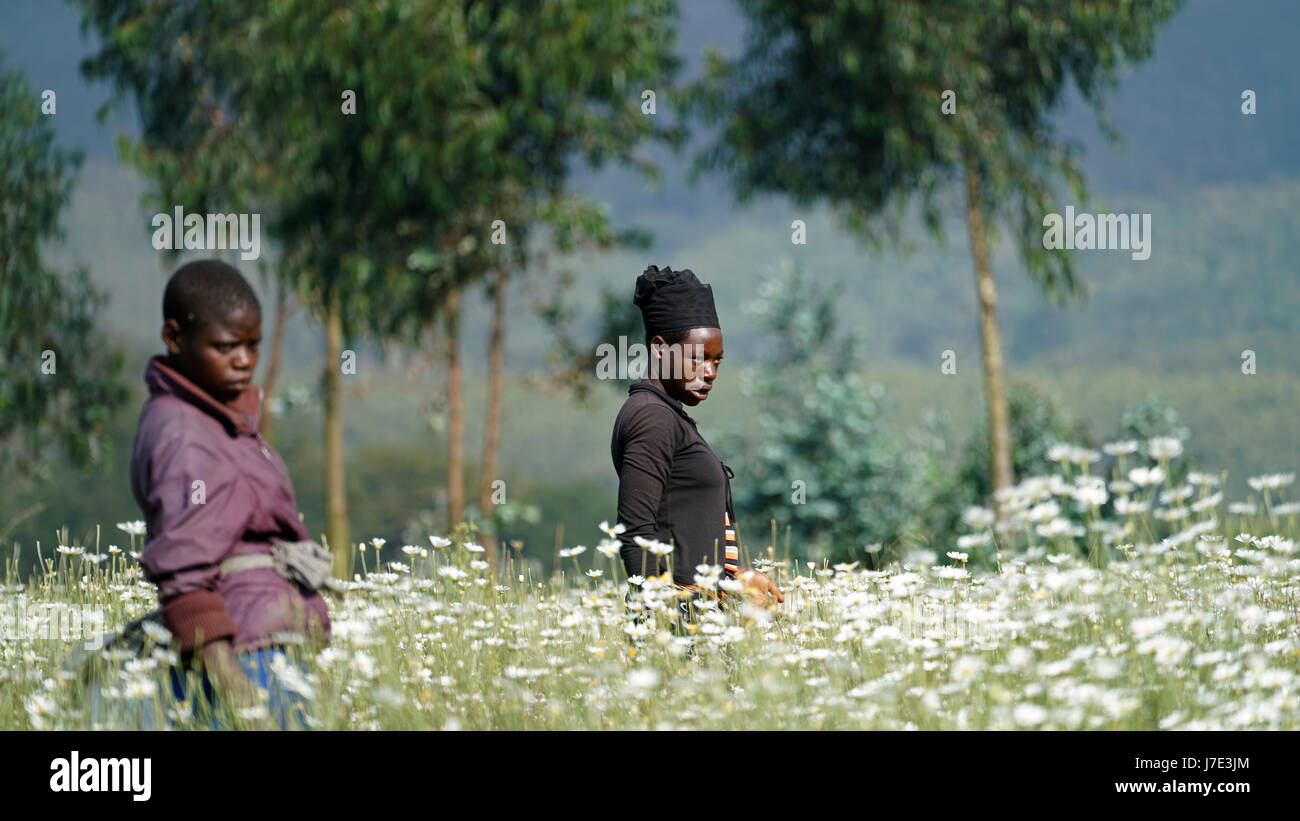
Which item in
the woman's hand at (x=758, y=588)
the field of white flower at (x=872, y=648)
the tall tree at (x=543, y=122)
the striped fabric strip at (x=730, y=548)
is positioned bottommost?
the field of white flower at (x=872, y=648)

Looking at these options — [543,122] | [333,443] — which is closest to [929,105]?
[543,122]

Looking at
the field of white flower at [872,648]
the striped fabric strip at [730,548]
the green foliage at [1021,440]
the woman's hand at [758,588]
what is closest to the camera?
the field of white flower at [872,648]

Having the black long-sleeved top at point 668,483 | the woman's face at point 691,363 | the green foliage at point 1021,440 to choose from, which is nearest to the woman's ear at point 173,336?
the black long-sleeved top at point 668,483

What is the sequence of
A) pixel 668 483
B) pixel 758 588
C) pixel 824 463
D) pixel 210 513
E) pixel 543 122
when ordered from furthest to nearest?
pixel 824 463 → pixel 543 122 → pixel 668 483 → pixel 758 588 → pixel 210 513

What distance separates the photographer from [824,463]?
23.9 metres

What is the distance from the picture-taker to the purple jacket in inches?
128

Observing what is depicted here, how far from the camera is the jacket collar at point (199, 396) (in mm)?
3451

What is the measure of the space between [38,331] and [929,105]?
1512 centimetres

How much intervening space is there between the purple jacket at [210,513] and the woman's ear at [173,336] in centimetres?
6

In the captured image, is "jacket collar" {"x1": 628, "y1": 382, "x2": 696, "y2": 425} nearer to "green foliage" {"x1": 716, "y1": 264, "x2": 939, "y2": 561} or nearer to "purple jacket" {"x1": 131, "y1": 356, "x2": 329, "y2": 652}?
"purple jacket" {"x1": 131, "y1": 356, "x2": 329, "y2": 652}

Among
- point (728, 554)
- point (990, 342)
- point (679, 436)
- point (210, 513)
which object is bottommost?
point (728, 554)

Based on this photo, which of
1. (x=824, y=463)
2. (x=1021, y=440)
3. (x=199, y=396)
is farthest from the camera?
(x=824, y=463)

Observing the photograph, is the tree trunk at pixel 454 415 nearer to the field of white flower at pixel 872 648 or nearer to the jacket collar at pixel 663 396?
the field of white flower at pixel 872 648

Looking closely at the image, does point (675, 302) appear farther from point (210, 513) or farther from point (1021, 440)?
point (1021, 440)
